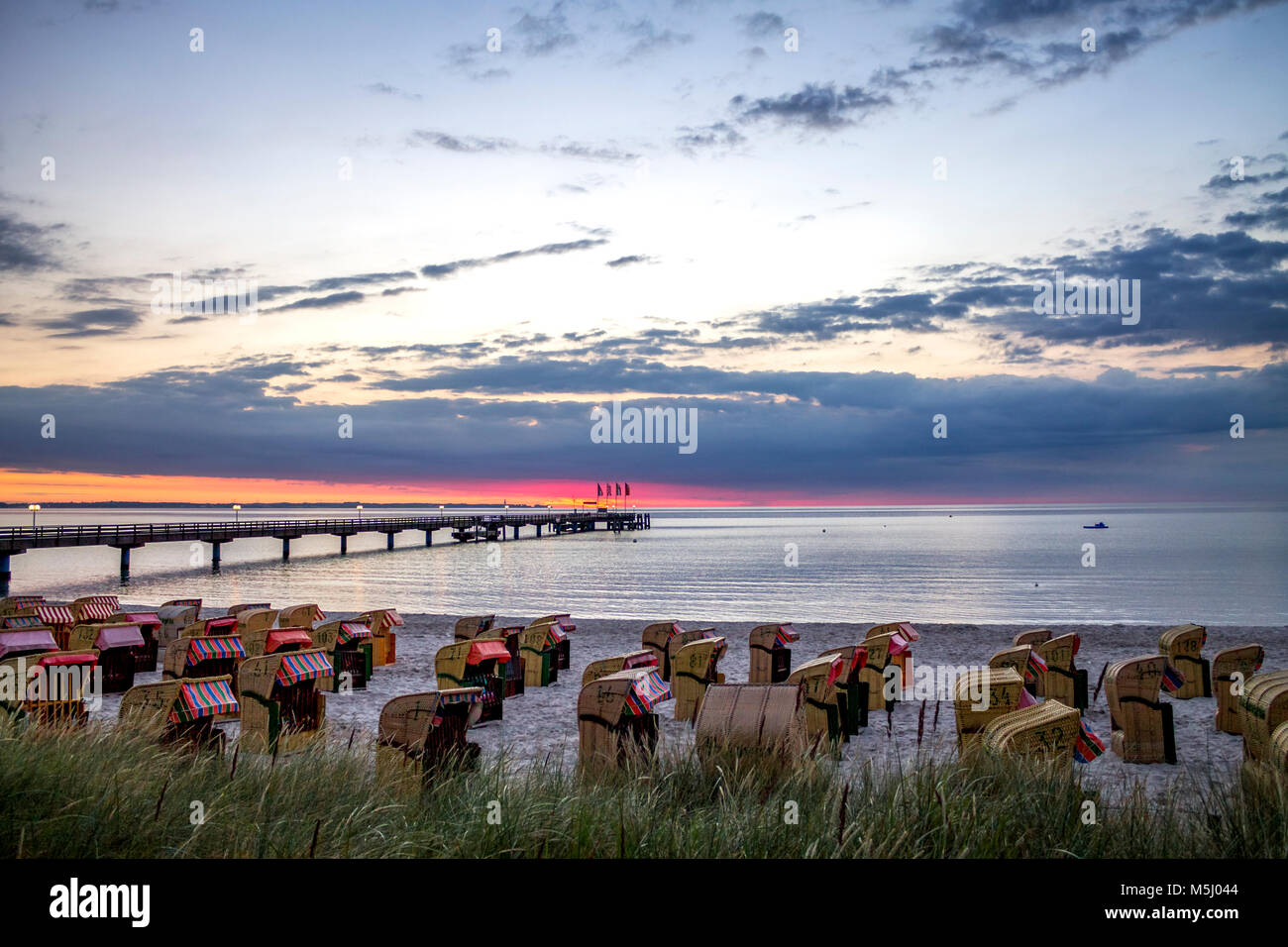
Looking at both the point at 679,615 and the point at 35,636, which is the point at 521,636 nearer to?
the point at 35,636

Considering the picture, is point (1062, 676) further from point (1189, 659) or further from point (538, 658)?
→ point (538, 658)

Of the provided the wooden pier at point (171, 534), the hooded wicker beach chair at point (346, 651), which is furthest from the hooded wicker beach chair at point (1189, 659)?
the wooden pier at point (171, 534)

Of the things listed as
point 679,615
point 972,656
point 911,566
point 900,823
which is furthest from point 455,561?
point 900,823

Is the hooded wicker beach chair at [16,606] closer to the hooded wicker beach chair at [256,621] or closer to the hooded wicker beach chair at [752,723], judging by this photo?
the hooded wicker beach chair at [256,621]

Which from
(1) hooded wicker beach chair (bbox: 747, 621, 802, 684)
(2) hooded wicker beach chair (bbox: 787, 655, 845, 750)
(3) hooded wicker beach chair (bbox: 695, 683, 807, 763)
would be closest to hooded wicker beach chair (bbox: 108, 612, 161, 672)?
(1) hooded wicker beach chair (bbox: 747, 621, 802, 684)

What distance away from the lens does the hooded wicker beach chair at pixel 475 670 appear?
42.8 feet

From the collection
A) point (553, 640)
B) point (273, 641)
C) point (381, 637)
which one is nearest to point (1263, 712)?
point (553, 640)

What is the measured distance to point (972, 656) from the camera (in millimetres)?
20453

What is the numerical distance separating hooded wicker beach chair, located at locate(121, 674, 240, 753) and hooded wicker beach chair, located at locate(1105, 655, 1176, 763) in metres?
10.1

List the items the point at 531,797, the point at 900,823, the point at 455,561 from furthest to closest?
the point at 455,561
the point at 531,797
the point at 900,823

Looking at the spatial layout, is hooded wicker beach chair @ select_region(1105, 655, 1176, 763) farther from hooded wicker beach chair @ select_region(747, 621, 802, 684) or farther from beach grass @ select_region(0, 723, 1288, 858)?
hooded wicker beach chair @ select_region(747, 621, 802, 684)

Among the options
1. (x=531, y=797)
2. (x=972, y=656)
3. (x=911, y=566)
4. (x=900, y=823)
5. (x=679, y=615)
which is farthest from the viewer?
(x=911, y=566)

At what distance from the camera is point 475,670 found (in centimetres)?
1325
